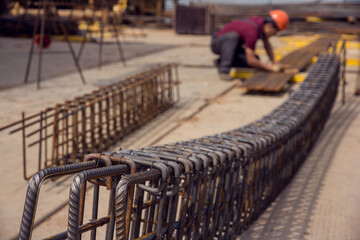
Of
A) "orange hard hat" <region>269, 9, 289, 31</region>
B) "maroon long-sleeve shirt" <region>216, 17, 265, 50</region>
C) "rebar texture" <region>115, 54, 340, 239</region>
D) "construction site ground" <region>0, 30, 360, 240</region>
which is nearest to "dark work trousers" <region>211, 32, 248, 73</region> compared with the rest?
"maroon long-sleeve shirt" <region>216, 17, 265, 50</region>

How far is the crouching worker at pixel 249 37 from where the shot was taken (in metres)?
10.0

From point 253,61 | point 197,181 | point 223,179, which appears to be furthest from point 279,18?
point 197,181

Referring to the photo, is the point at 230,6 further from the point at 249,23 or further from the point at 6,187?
the point at 6,187

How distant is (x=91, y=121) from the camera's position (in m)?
5.39

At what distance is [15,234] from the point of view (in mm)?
3557

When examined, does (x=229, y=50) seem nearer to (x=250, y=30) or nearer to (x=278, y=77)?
(x=250, y=30)

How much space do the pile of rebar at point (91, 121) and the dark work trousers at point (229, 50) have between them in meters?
2.66

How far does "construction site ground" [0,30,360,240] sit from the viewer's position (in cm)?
389

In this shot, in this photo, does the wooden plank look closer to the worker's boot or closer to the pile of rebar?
the worker's boot

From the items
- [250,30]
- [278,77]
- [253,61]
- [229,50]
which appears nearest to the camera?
[278,77]

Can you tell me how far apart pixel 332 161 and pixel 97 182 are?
12.4ft

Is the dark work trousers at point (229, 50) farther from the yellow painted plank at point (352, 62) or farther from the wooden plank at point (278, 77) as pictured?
the yellow painted plank at point (352, 62)

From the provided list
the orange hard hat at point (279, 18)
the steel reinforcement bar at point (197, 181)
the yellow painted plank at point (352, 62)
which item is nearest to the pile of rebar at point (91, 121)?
the steel reinforcement bar at point (197, 181)

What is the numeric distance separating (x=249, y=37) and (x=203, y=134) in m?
4.27
